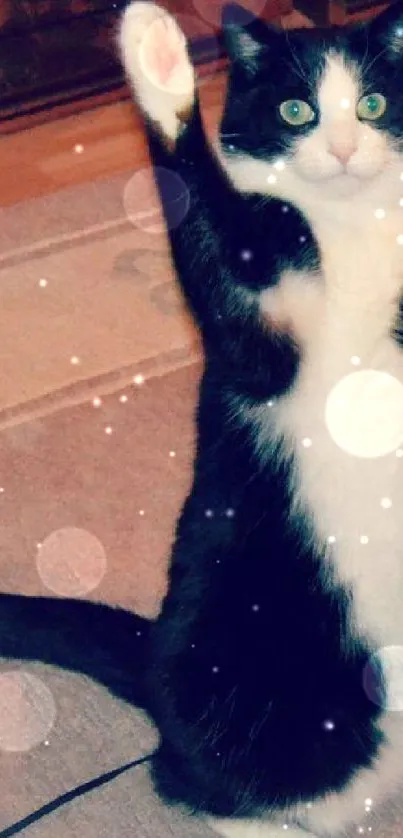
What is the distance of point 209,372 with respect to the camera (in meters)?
1.02

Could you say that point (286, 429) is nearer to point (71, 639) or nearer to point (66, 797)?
point (71, 639)

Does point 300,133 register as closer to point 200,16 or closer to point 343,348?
point 343,348

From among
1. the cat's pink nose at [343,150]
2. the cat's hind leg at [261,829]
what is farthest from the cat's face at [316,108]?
the cat's hind leg at [261,829]

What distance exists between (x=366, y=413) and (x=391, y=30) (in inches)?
13.9

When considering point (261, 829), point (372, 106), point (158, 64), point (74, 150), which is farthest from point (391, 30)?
point (74, 150)

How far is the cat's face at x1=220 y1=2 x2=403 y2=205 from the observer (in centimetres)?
90

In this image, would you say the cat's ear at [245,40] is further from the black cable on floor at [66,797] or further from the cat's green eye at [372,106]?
the black cable on floor at [66,797]

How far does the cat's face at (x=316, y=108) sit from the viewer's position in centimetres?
90

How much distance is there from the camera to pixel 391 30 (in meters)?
0.94

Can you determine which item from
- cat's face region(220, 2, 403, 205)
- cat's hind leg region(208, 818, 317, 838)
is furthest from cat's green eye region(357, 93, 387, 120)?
cat's hind leg region(208, 818, 317, 838)

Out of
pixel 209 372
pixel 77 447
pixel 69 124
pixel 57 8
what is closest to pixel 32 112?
pixel 69 124

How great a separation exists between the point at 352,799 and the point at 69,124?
208 cm

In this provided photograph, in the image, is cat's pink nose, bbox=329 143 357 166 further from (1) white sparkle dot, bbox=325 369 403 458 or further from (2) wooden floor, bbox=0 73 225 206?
(2) wooden floor, bbox=0 73 225 206

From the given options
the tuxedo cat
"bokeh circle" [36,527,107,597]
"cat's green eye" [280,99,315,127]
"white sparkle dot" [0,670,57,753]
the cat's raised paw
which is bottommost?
"white sparkle dot" [0,670,57,753]
